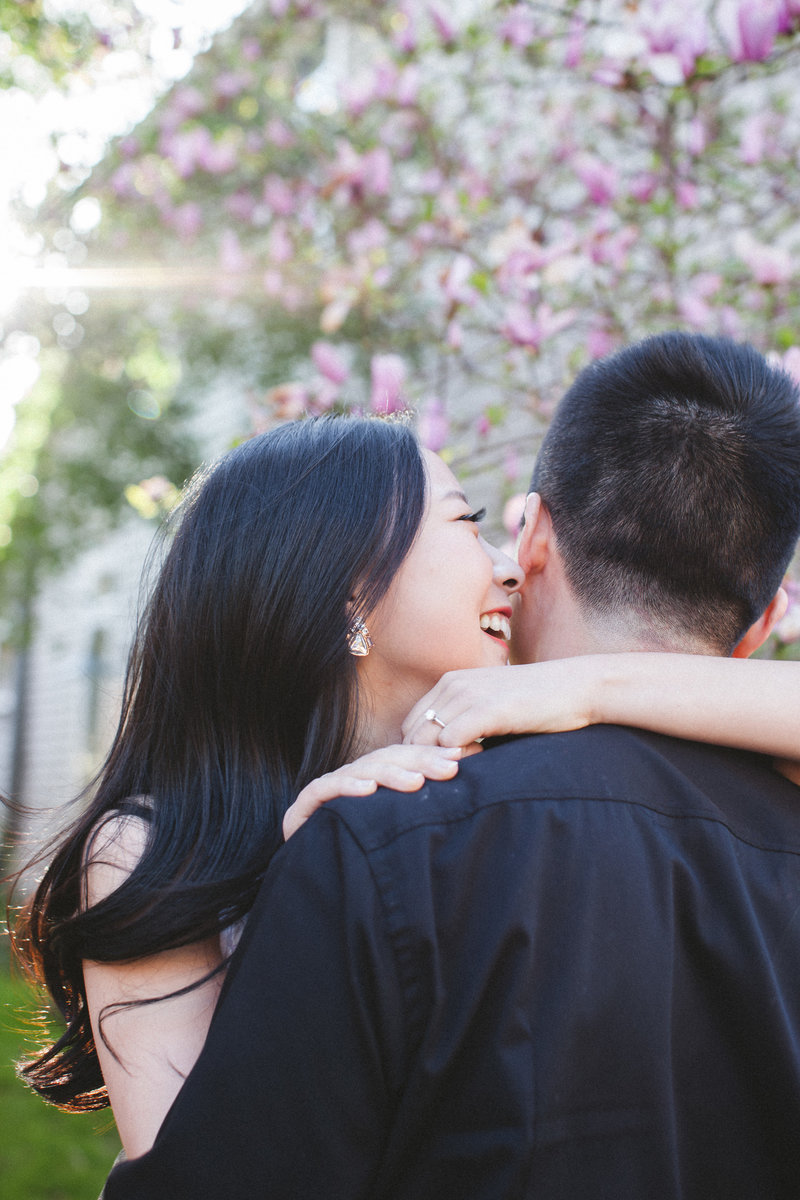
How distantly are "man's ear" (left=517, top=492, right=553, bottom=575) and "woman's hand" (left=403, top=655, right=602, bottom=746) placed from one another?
37 centimetres

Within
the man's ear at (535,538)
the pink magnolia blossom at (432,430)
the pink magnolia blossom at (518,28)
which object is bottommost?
the man's ear at (535,538)

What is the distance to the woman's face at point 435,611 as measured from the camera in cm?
192

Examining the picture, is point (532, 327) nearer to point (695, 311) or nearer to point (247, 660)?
point (695, 311)

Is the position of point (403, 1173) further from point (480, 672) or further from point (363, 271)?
point (363, 271)

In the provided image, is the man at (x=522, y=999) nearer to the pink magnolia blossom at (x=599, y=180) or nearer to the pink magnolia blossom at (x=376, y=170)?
the pink magnolia blossom at (x=599, y=180)

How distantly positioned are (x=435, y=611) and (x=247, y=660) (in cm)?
38

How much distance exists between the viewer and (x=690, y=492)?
65.7 inches

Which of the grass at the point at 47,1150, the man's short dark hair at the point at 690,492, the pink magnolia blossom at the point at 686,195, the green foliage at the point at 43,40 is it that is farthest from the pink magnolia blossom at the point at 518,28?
the grass at the point at 47,1150

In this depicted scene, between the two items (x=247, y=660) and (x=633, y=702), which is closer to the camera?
(x=633, y=702)

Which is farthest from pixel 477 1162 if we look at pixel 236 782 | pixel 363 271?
pixel 363 271

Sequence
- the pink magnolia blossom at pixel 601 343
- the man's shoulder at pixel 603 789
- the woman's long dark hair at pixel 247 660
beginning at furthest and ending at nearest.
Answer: the pink magnolia blossom at pixel 601 343 → the woman's long dark hair at pixel 247 660 → the man's shoulder at pixel 603 789

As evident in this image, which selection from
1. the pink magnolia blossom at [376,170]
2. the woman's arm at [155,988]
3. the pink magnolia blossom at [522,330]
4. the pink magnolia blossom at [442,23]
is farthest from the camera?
the pink magnolia blossom at [376,170]

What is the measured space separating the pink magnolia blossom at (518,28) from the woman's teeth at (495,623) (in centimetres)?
386

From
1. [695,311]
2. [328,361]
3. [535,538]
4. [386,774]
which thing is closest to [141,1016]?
[386,774]
